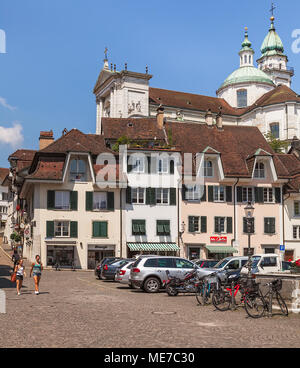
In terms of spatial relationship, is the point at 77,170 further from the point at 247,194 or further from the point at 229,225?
the point at 247,194

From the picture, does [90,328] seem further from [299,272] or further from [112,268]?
[112,268]

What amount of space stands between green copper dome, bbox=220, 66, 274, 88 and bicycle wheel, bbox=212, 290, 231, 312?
94376 millimetres

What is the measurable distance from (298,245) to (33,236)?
24.0 m

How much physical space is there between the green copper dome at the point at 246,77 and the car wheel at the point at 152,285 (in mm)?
88339

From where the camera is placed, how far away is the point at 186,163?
169ft

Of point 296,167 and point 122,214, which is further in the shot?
point 296,167

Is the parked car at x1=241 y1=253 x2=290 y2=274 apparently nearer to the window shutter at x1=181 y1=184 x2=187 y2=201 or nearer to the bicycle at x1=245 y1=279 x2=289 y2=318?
the bicycle at x1=245 y1=279 x2=289 y2=318

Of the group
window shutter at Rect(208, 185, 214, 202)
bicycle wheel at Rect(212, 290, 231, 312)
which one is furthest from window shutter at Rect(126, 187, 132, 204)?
bicycle wheel at Rect(212, 290, 231, 312)

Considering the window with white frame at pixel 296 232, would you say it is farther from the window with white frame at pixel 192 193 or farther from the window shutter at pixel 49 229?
the window shutter at pixel 49 229

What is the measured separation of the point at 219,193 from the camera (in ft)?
169

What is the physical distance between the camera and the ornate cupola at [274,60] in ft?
419

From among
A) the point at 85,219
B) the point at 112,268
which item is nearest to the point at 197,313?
the point at 112,268

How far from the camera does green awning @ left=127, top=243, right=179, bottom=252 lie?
159 ft
